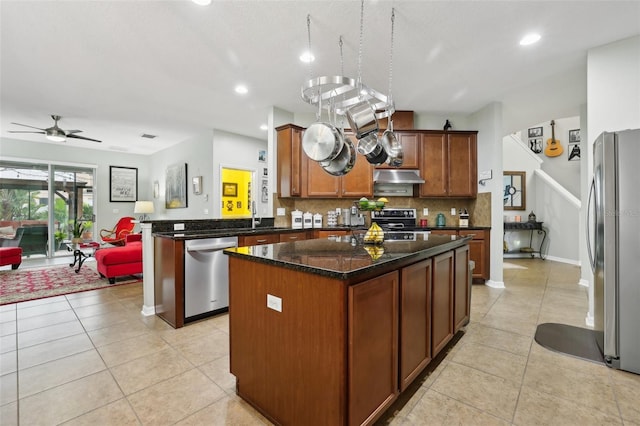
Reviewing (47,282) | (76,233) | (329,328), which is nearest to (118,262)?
(47,282)

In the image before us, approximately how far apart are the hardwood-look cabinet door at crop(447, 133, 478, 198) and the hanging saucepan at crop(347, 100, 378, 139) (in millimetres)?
2759

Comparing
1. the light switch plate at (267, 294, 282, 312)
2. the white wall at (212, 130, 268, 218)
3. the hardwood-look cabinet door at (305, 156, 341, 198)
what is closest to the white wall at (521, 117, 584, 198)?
the hardwood-look cabinet door at (305, 156, 341, 198)

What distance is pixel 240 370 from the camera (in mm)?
1771

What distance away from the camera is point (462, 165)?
4.69 m

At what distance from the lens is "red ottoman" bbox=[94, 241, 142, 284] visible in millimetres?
4445

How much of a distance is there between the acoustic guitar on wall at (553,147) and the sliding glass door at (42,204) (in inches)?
445

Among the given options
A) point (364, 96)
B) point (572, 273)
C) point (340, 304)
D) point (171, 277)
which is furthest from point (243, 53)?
point (572, 273)

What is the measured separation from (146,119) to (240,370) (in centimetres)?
519

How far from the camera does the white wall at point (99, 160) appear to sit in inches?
259

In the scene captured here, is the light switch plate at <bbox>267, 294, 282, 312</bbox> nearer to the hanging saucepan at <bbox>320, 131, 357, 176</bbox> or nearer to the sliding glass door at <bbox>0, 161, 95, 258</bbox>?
the hanging saucepan at <bbox>320, 131, 357, 176</bbox>

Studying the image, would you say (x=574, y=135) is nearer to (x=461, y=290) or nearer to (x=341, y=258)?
(x=461, y=290)

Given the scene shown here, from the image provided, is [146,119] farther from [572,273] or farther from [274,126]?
[572,273]

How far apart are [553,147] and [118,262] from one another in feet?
31.3

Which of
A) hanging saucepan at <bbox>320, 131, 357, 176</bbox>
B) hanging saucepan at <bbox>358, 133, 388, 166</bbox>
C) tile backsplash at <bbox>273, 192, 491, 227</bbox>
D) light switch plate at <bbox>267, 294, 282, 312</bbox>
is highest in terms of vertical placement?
hanging saucepan at <bbox>358, 133, 388, 166</bbox>
